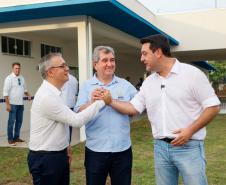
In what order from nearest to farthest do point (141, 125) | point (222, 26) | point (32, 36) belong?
point (32, 36), point (141, 125), point (222, 26)

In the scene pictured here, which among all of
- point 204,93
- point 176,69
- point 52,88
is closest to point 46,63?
point 52,88

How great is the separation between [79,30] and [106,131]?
21.0 feet

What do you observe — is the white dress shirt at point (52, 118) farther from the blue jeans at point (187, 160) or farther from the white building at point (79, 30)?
the white building at point (79, 30)

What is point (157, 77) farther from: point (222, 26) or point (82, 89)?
point (222, 26)

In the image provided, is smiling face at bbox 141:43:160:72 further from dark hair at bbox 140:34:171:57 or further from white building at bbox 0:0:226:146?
white building at bbox 0:0:226:146

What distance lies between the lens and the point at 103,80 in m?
3.44

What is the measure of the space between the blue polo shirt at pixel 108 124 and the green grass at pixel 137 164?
2.22 meters

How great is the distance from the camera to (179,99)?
9.75 ft

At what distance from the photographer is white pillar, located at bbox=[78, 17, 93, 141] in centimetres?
927

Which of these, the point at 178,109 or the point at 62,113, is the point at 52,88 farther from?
the point at 178,109

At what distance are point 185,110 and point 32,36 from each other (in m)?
9.62

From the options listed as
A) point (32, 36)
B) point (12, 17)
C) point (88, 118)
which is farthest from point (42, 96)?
point (32, 36)

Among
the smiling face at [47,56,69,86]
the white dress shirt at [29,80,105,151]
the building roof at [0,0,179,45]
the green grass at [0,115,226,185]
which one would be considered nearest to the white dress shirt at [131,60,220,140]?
the white dress shirt at [29,80,105,151]

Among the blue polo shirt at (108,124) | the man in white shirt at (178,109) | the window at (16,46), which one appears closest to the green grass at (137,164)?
the blue polo shirt at (108,124)
